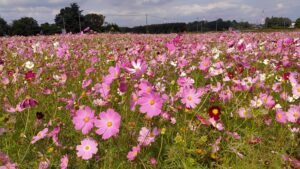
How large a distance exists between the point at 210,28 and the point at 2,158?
103ft

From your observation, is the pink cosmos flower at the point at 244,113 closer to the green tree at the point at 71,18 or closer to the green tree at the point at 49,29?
the green tree at the point at 71,18

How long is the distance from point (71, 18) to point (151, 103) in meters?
35.2

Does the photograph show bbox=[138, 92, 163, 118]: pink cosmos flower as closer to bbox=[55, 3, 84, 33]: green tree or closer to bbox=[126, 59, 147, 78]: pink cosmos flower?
bbox=[126, 59, 147, 78]: pink cosmos flower

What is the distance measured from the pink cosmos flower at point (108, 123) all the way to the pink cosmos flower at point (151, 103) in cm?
11

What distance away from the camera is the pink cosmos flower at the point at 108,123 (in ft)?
5.12

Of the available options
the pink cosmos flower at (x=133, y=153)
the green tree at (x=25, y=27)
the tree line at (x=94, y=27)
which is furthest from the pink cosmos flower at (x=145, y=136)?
the green tree at (x=25, y=27)

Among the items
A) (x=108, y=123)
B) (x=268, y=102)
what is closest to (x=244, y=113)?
(x=268, y=102)

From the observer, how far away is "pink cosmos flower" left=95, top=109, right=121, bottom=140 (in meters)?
1.56

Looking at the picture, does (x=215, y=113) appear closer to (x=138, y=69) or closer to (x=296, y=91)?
(x=138, y=69)

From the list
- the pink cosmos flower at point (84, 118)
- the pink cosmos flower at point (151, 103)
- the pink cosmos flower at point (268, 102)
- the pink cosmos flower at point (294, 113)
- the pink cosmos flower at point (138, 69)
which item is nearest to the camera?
the pink cosmos flower at point (151, 103)

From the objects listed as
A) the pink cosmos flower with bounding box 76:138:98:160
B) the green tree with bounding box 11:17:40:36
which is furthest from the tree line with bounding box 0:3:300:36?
the pink cosmos flower with bounding box 76:138:98:160

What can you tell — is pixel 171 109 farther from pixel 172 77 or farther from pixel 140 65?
pixel 172 77

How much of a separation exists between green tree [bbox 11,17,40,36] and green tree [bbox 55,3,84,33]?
2.23 metres

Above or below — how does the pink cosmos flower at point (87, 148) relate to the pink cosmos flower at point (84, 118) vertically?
below
